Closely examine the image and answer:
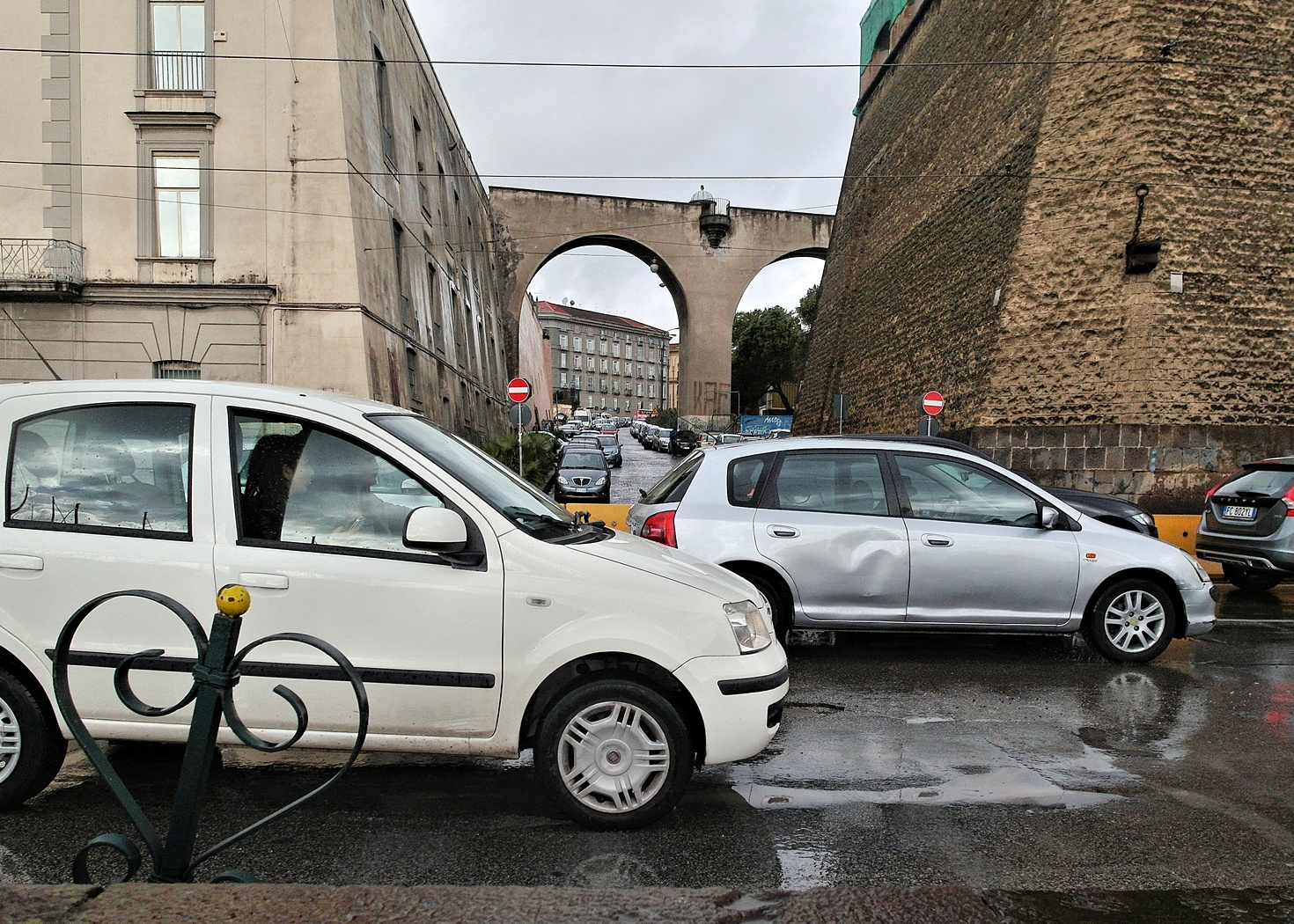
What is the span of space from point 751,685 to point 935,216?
21.8m

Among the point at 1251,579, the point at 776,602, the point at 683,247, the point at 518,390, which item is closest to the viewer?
the point at 776,602

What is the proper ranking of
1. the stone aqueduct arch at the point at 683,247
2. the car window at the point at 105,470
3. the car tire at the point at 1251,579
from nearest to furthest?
the car window at the point at 105,470, the car tire at the point at 1251,579, the stone aqueduct arch at the point at 683,247

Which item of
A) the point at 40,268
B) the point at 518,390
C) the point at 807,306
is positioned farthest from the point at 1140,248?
the point at 807,306

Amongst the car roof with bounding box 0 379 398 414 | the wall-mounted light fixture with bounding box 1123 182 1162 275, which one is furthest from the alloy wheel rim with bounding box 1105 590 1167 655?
the wall-mounted light fixture with bounding box 1123 182 1162 275

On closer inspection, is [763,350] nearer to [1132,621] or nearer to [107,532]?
[1132,621]

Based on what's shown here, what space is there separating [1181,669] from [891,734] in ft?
10.1

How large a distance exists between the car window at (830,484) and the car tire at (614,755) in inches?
131

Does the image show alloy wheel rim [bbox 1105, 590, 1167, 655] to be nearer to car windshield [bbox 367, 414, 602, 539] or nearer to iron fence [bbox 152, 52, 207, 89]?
car windshield [bbox 367, 414, 602, 539]

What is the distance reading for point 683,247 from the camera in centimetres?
4747

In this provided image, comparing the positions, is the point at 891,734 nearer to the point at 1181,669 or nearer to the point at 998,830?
the point at 998,830

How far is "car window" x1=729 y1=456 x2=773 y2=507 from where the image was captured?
21.5ft

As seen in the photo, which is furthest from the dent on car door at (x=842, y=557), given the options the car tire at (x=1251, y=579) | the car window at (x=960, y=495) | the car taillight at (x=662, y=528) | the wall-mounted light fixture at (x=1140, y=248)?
the wall-mounted light fixture at (x=1140, y=248)

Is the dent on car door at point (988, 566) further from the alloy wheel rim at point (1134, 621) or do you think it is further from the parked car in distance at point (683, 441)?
the parked car in distance at point (683, 441)

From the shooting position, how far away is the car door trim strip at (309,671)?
11.2 ft
